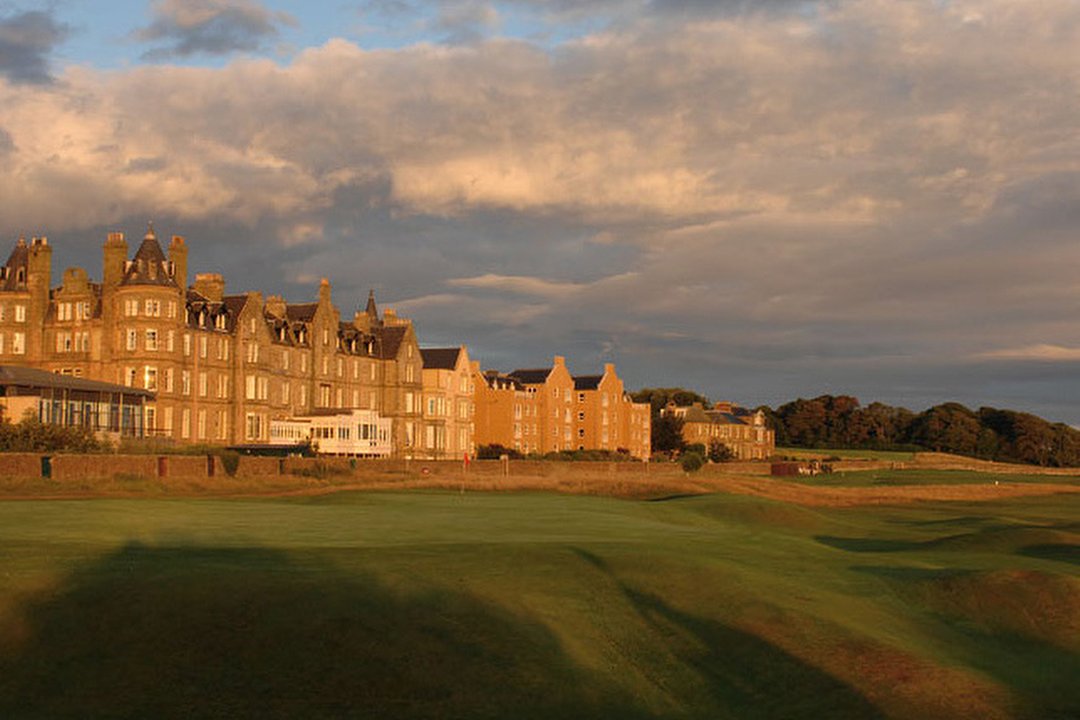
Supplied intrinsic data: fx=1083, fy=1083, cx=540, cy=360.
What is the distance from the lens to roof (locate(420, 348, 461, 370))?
124688 millimetres

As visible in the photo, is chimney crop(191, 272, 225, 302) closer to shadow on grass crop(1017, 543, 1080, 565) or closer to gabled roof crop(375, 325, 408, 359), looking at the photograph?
gabled roof crop(375, 325, 408, 359)

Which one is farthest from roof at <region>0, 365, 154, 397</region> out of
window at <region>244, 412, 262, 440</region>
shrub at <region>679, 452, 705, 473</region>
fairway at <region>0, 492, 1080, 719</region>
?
shrub at <region>679, 452, 705, 473</region>

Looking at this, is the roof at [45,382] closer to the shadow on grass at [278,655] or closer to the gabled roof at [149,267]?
the gabled roof at [149,267]

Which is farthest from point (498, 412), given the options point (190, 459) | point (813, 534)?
point (813, 534)

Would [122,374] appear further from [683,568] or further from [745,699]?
[745,699]

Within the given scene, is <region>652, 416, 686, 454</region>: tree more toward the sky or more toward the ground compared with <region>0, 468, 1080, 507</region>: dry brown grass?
more toward the sky

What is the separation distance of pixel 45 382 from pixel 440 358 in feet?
191

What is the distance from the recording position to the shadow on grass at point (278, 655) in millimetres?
15703

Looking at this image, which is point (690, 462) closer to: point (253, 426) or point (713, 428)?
point (253, 426)

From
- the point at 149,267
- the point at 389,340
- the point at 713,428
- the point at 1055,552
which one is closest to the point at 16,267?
the point at 149,267

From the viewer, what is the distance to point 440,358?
126 m

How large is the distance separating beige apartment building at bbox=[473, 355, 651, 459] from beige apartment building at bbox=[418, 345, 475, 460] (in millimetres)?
7589

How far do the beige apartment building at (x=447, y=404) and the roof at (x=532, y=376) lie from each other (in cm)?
1697

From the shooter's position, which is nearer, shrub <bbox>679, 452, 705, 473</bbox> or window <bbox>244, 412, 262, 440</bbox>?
window <bbox>244, 412, 262, 440</bbox>
